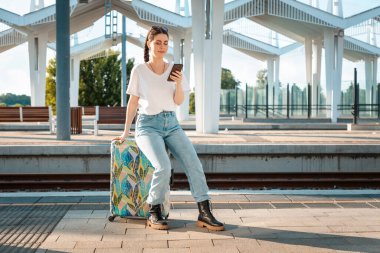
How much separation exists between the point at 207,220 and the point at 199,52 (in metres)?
12.2

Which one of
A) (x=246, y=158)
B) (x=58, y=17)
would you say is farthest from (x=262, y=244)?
(x=58, y=17)

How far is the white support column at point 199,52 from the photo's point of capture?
54.9 ft

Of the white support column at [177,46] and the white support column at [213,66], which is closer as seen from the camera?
the white support column at [213,66]

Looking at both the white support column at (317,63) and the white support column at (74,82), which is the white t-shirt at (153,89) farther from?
the white support column at (74,82)

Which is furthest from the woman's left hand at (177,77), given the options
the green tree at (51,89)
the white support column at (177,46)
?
the green tree at (51,89)

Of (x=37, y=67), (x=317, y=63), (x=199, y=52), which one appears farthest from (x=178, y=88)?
(x=317, y=63)

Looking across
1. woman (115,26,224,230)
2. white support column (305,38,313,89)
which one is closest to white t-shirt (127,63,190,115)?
woman (115,26,224,230)

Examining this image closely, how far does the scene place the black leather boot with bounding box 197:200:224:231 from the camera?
5027mm

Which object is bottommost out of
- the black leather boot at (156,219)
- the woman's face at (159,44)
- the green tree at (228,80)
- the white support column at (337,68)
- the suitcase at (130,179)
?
the black leather boot at (156,219)

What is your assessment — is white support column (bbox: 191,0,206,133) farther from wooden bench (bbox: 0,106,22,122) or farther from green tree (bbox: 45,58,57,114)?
green tree (bbox: 45,58,57,114)

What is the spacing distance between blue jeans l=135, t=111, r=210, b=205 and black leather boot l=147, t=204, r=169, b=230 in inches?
2.6

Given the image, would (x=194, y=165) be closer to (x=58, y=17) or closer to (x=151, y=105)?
(x=151, y=105)

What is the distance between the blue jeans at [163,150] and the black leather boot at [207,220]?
0.06m

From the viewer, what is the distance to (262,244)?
15.0 feet
